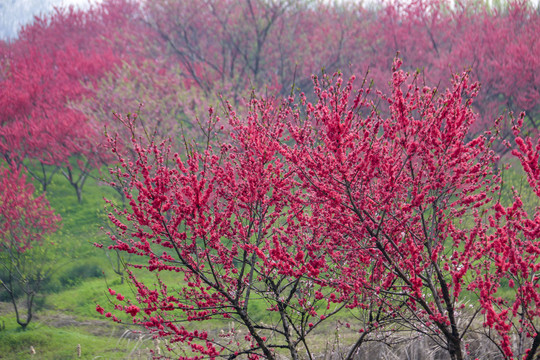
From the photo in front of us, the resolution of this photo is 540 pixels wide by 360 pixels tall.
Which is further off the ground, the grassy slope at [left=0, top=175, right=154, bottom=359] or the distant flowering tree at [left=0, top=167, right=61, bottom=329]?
the distant flowering tree at [left=0, top=167, right=61, bottom=329]

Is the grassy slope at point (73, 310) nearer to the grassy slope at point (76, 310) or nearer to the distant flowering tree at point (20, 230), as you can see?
the grassy slope at point (76, 310)

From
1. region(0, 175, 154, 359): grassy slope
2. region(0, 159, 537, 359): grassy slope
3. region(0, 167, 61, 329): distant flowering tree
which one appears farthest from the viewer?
region(0, 167, 61, 329): distant flowering tree

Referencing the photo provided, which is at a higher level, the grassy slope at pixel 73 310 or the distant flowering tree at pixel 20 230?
the distant flowering tree at pixel 20 230

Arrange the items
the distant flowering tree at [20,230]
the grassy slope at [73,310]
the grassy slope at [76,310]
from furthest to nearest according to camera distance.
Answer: the distant flowering tree at [20,230]
the grassy slope at [73,310]
the grassy slope at [76,310]

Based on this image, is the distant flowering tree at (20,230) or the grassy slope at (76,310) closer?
the grassy slope at (76,310)

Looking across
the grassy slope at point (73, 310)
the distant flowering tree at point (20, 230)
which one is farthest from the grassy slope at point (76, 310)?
the distant flowering tree at point (20, 230)

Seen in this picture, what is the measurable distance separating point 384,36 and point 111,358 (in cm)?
2249

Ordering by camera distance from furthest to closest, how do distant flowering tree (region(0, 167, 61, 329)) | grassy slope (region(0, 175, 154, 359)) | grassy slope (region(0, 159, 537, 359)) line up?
distant flowering tree (region(0, 167, 61, 329)) → grassy slope (region(0, 175, 154, 359)) → grassy slope (region(0, 159, 537, 359))

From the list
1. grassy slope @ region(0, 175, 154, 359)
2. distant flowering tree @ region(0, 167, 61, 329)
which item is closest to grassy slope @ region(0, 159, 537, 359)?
grassy slope @ region(0, 175, 154, 359)

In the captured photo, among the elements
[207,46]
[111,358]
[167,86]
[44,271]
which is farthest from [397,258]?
[207,46]

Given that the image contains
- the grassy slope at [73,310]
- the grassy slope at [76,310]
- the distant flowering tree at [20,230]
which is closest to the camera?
the grassy slope at [76,310]

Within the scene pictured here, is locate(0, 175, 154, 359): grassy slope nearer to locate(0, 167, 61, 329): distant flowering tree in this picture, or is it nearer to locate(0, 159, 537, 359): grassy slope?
locate(0, 159, 537, 359): grassy slope

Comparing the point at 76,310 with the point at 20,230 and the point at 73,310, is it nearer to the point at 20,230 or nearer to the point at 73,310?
the point at 73,310

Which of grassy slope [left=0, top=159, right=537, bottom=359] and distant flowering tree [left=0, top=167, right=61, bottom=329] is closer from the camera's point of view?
grassy slope [left=0, top=159, right=537, bottom=359]
